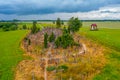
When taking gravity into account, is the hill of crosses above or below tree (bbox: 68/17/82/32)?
below

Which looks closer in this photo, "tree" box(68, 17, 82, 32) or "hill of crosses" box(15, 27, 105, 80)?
"hill of crosses" box(15, 27, 105, 80)

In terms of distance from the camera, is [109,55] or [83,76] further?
[109,55]

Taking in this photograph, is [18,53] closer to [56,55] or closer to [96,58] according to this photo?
[56,55]

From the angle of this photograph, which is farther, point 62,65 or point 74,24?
point 74,24

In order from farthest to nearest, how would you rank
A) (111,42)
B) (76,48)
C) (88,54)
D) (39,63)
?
1. (111,42)
2. (76,48)
3. (88,54)
4. (39,63)

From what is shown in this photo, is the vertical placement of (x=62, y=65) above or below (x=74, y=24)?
below

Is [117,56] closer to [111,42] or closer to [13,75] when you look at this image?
[111,42]

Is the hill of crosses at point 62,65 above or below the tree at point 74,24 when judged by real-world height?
below

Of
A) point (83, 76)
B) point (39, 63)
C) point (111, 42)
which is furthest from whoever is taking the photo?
point (111, 42)

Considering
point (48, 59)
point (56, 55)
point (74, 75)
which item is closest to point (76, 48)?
point (56, 55)

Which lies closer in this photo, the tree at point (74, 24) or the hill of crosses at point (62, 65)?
the hill of crosses at point (62, 65)
